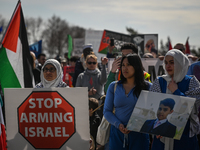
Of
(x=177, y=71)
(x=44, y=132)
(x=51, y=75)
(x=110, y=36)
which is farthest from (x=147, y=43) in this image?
(x=44, y=132)

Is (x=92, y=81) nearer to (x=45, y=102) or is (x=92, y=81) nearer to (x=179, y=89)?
(x=45, y=102)

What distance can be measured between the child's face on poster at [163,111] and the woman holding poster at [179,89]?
208 millimetres

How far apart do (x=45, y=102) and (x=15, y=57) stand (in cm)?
175

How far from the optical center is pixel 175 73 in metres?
3.12

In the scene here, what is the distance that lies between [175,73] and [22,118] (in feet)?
5.52

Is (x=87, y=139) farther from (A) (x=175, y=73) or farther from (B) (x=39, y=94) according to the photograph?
(A) (x=175, y=73)

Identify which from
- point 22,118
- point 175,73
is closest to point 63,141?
point 22,118

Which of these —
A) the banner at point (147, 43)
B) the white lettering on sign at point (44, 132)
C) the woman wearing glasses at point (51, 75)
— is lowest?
the white lettering on sign at point (44, 132)

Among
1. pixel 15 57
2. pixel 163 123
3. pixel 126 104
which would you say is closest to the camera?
pixel 163 123

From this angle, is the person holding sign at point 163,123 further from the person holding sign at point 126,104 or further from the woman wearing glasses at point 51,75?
the woman wearing glasses at point 51,75

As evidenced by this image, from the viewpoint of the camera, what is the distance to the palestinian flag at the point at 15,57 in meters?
4.52

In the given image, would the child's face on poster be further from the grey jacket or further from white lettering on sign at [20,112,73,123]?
the grey jacket

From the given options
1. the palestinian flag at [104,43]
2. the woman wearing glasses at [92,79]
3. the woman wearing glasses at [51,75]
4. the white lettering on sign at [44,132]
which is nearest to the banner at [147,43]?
the palestinian flag at [104,43]

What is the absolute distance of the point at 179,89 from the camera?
311cm
